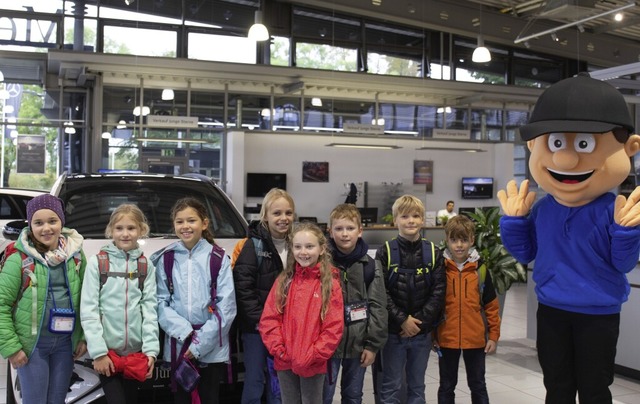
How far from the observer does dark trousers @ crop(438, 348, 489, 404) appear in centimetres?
399

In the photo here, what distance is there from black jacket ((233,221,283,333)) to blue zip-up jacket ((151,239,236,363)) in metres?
0.07

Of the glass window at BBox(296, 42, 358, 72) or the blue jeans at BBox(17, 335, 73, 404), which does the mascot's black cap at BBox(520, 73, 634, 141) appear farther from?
the glass window at BBox(296, 42, 358, 72)

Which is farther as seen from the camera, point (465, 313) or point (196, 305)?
point (465, 313)

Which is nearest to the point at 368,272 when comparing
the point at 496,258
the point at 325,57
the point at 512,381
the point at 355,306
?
the point at 355,306

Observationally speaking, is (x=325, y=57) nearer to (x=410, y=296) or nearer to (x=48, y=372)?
(x=410, y=296)

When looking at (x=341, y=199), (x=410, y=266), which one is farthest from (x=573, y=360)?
(x=341, y=199)

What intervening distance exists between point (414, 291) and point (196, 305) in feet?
4.07

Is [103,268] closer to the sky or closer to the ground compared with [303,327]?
closer to the sky

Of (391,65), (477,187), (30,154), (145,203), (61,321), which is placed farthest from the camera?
(477,187)

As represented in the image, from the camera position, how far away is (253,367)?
3.52 m

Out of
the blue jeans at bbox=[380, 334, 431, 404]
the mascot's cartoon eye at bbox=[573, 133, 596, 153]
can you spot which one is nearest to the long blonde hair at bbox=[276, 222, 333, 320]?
the blue jeans at bbox=[380, 334, 431, 404]

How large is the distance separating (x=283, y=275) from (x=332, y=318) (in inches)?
12.8

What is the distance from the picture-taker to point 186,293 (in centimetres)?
336

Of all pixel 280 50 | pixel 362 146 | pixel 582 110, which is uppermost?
pixel 280 50
